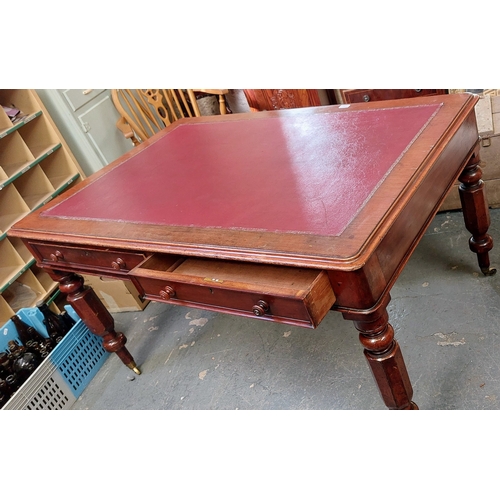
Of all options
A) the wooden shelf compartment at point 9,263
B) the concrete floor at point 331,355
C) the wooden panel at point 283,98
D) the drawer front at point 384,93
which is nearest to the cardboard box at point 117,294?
the concrete floor at point 331,355

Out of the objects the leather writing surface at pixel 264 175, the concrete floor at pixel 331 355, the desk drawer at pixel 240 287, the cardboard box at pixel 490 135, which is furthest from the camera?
the cardboard box at pixel 490 135

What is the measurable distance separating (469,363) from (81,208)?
1557mm

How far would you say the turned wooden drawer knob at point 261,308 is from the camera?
Result: 1.42 meters

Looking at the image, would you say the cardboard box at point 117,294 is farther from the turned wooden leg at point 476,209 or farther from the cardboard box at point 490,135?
the cardboard box at point 490,135

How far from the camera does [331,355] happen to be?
2258 millimetres

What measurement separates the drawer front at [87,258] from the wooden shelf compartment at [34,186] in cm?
100

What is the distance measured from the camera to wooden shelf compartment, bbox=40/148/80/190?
3213 millimetres

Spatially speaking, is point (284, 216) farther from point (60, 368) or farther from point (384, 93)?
point (384, 93)

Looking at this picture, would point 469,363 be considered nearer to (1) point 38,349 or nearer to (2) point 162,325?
(2) point 162,325

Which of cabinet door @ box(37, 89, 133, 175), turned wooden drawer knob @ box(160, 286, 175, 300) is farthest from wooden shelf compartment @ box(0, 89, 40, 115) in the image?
turned wooden drawer knob @ box(160, 286, 175, 300)

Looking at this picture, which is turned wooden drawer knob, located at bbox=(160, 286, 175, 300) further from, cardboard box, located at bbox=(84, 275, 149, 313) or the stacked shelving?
the stacked shelving

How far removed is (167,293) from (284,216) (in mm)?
413

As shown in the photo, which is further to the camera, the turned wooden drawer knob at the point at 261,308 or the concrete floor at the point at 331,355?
the concrete floor at the point at 331,355

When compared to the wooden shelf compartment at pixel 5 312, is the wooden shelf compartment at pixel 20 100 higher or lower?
higher
